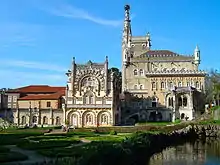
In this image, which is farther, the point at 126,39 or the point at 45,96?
the point at 126,39

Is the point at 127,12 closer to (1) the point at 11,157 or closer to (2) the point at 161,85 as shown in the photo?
(2) the point at 161,85

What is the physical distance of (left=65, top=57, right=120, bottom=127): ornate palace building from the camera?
87.5 meters

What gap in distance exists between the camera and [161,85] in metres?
98.4

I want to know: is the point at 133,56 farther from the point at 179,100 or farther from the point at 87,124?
the point at 87,124

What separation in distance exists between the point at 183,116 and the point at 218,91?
33.7ft

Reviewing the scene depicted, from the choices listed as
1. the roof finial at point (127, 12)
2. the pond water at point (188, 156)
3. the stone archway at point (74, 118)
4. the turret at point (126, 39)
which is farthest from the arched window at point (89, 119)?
the roof finial at point (127, 12)

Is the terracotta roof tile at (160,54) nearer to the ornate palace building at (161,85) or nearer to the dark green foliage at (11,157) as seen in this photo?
→ the ornate palace building at (161,85)

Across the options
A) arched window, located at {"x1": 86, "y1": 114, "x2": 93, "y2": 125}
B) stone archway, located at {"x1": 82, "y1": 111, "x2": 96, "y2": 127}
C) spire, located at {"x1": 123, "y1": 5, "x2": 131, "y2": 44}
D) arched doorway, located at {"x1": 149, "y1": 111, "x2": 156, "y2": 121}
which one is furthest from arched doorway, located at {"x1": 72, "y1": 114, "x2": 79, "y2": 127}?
spire, located at {"x1": 123, "y1": 5, "x2": 131, "y2": 44}

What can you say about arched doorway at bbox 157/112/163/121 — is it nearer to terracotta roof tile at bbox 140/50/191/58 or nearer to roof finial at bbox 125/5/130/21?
terracotta roof tile at bbox 140/50/191/58

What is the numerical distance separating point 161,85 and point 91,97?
2004cm

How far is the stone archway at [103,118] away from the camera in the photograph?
87062 millimetres

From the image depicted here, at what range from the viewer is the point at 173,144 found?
58.4 meters

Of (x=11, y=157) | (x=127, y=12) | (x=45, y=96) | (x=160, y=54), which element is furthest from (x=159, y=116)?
(x=11, y=157)

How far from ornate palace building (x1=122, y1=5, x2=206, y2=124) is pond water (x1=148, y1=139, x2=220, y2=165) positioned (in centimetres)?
3632
